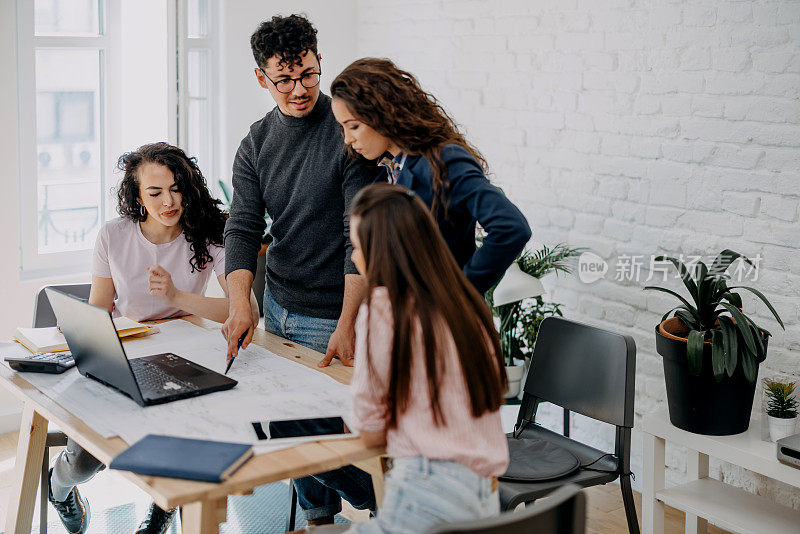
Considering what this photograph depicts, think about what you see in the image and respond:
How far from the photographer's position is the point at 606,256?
329cm

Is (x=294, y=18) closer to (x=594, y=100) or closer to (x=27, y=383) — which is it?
(x=27, y=383)

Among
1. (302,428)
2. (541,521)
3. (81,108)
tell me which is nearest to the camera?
(541,521)

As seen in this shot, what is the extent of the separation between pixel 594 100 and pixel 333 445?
200 centimetres

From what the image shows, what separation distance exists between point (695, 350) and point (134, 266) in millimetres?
1653

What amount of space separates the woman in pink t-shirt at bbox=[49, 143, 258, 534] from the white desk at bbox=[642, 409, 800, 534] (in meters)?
1.30

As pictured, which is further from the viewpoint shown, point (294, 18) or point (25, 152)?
point (25, 152)

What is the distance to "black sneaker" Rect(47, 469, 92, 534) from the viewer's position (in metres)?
2.72

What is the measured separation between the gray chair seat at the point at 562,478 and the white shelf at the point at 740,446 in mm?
287

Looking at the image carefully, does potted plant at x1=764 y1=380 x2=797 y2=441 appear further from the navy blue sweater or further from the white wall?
the white wall

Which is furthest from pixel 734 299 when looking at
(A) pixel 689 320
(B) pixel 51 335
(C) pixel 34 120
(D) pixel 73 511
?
(C) pixel 34 120

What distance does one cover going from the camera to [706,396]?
2.54 m

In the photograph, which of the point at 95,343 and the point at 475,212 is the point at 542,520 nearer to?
the point at 475,212

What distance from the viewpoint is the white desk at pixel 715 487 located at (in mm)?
2455

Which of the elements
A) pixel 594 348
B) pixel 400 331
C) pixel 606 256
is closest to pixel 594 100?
pixel 606 256
